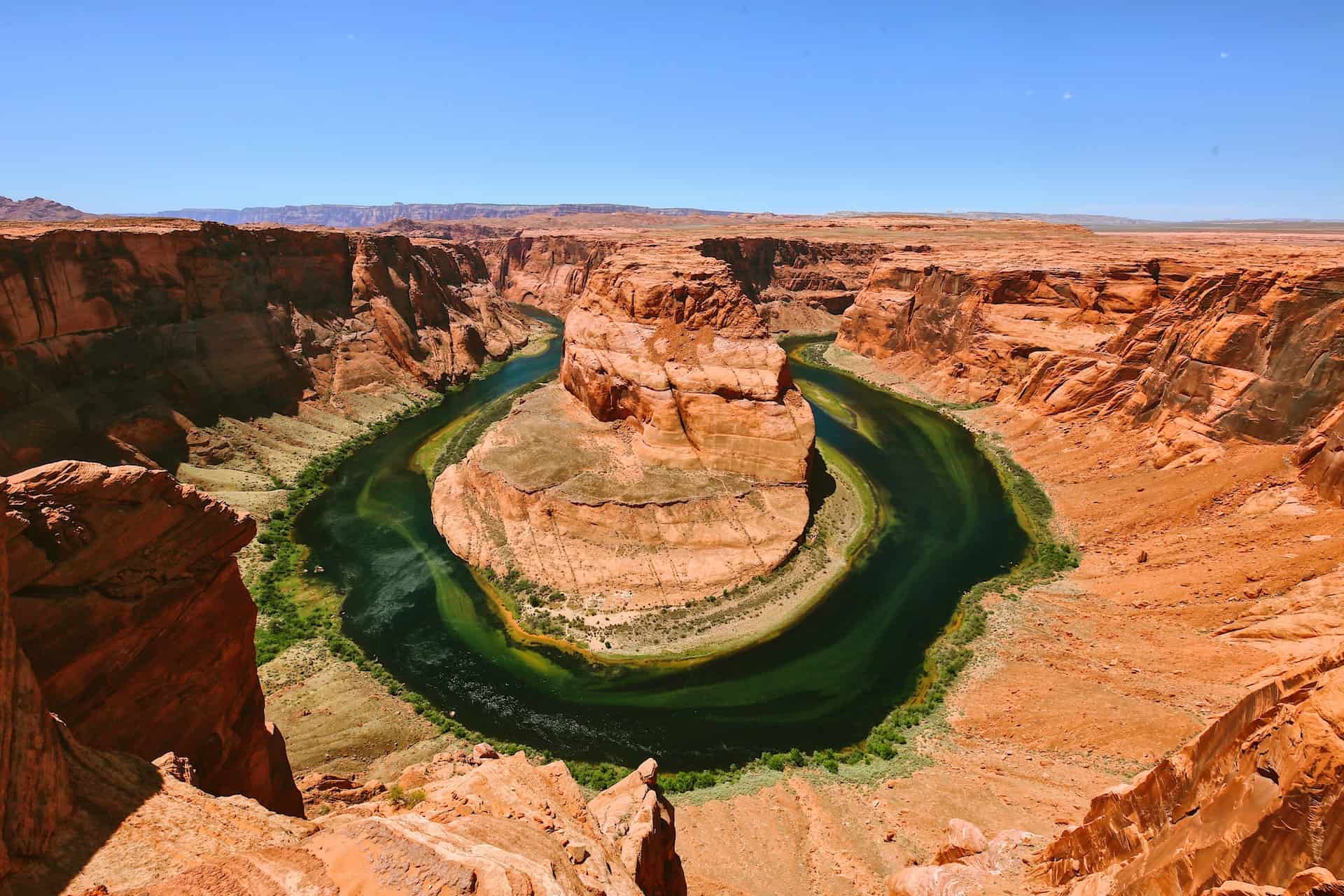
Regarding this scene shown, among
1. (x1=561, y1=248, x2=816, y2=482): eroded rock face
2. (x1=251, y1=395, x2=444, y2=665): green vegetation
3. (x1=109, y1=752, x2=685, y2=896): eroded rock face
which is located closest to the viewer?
(x1=109, y1=752, x2=685, y2=896): eroded rock face

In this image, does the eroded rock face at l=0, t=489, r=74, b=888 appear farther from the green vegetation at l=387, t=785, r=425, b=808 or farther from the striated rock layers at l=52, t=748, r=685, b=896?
the green vegetation at l=387, t=785, r=425, b=808

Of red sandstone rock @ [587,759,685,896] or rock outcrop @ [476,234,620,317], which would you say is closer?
red sandstone rock @ [587,759,685,896]

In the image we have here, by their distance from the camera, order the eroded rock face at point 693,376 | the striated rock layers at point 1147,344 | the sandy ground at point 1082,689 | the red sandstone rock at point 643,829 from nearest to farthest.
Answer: the red sandstone rock at point 643,829 < the sandy ground at point 1082,689 < the striated rock layers at point 1147,344 < the eroded rock face at point 693,376

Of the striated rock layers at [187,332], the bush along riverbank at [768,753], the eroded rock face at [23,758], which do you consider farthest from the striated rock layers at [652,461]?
the eroded rock face at [23,758]

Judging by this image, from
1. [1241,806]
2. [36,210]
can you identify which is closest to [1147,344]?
[1241,806]

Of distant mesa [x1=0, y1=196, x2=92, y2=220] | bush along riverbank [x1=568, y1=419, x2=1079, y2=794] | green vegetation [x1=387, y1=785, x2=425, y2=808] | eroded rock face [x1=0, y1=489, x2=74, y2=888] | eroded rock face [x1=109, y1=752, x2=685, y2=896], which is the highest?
distant mesa [x1=0, y1=196, x2=92, y2=220]

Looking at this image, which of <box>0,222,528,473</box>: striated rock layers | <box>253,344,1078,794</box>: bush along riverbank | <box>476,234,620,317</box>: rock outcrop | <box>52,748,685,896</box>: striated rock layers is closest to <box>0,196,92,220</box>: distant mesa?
<box>476,234,620,317</box>: rock outcrop

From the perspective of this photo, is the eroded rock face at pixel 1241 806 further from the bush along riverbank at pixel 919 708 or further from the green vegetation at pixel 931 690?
the green vegetation at pixel 931 690

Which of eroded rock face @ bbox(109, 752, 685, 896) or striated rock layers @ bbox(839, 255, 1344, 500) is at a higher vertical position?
striated rock layers @ bbox(839, 255, 1344, 500)
